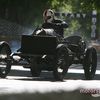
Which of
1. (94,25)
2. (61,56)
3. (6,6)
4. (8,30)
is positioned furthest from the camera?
(94,25)

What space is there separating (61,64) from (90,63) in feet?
4.61

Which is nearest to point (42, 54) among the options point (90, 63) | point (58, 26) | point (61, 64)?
point (61, 64)

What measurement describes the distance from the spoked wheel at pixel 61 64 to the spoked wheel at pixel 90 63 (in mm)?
963

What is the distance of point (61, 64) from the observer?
1380 centimetres

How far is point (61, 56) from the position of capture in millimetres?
13773

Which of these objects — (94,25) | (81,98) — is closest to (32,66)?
(81,98)

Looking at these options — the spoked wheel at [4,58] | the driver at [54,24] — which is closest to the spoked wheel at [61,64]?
the driver at [54,24]

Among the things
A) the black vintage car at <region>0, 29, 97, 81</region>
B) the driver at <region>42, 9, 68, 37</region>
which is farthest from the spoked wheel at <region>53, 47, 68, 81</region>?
the driver at <region>42, 9, 68, 37</region>

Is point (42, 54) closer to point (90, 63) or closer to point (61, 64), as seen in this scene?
point (61, 64)

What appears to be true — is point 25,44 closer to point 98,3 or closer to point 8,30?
→ point 98,3

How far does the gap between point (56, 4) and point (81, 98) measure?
144ft

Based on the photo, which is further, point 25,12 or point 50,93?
point 25,12

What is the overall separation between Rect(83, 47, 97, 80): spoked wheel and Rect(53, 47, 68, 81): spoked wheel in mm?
963

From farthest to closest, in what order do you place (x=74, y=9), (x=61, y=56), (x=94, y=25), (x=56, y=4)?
1. (x=94, y=25)
2. (x=74, y=9)
3. (x=56, y=4)
4. (x=61, y=56)
